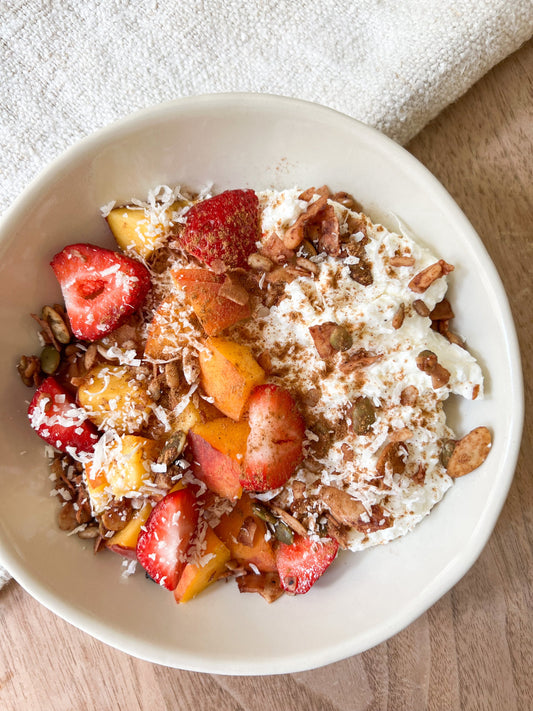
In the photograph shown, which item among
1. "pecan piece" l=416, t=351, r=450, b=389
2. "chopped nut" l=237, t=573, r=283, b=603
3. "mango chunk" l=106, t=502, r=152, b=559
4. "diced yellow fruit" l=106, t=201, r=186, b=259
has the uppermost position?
"pecan piece" l=416, t=351, r=450, b=389

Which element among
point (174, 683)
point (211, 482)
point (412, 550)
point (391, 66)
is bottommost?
point (174, 683)

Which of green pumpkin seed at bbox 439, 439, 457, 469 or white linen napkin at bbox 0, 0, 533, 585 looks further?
white linen napkin at bbox 0, 0, 533, 585

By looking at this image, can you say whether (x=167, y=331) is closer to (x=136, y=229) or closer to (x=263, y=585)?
(x=136, y=229)

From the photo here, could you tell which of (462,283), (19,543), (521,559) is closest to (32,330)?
(19,543)

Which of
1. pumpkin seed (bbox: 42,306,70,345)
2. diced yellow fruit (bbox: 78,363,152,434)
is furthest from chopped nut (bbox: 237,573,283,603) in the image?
pumpkin seed (bbox: 42,306,70,345)

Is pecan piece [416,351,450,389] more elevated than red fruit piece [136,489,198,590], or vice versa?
pecan piece [416,351,450,389]

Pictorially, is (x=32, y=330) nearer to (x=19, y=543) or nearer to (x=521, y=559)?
(x=19, y=543)

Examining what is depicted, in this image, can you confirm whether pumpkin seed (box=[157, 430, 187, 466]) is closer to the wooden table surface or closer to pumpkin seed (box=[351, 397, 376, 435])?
pumpkin seed (box=[351, 397, 376, 435])
